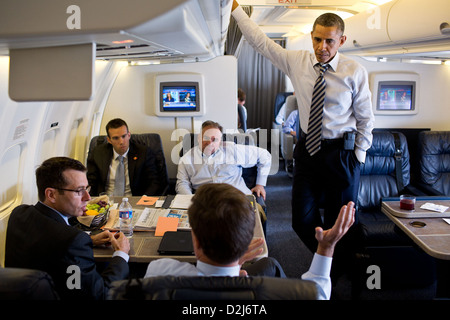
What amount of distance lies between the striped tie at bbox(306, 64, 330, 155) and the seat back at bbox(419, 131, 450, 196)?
7.03ft

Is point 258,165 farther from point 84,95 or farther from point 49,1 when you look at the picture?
point 49,1

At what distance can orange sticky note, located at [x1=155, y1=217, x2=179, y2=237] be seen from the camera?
252cm

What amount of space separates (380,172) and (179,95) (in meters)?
2.46

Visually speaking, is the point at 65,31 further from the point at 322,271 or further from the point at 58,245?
the point at 322,271

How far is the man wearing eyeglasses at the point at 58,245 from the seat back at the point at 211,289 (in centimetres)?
70

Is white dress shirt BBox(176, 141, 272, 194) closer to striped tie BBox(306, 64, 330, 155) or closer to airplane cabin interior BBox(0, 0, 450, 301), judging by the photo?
airplane cabin interior BBox(0, 0, 450, 301)

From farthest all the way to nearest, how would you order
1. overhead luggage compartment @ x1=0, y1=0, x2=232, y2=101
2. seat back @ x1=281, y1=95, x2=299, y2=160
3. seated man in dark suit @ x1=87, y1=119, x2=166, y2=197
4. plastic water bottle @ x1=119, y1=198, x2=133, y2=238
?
1. seat back @ x1=281, y1=95, x2=299, y2=160
2. seated man in dark suit @ x1=87, y1=119, x2=166, y2=197
3. plastic water bottle @ x1=119, y1=198, x2=133, y2=238
4. overhead luggage compartment @ x1=0, y1=0, x2=232, y2=101

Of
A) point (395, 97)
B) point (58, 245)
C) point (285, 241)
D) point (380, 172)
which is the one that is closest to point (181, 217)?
point (58, 245)

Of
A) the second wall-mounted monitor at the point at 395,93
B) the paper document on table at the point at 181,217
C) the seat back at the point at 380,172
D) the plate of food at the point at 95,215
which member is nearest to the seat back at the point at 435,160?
the seat back at the point at 380,172

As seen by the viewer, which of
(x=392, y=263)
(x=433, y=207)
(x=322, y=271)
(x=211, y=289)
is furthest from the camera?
(x=392, y=263)

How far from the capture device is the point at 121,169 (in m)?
3.90

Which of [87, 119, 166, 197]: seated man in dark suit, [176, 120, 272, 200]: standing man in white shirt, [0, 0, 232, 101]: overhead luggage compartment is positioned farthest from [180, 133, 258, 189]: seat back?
[0, 0, 232, 101]: overhead luggage compartment

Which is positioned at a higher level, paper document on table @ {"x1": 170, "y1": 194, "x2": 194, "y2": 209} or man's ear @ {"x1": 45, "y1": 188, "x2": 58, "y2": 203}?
man's ear @ {"x1": 45, "y1": 188, "x2": 58, "y2": 203}

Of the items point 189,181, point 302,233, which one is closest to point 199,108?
point 189,181
